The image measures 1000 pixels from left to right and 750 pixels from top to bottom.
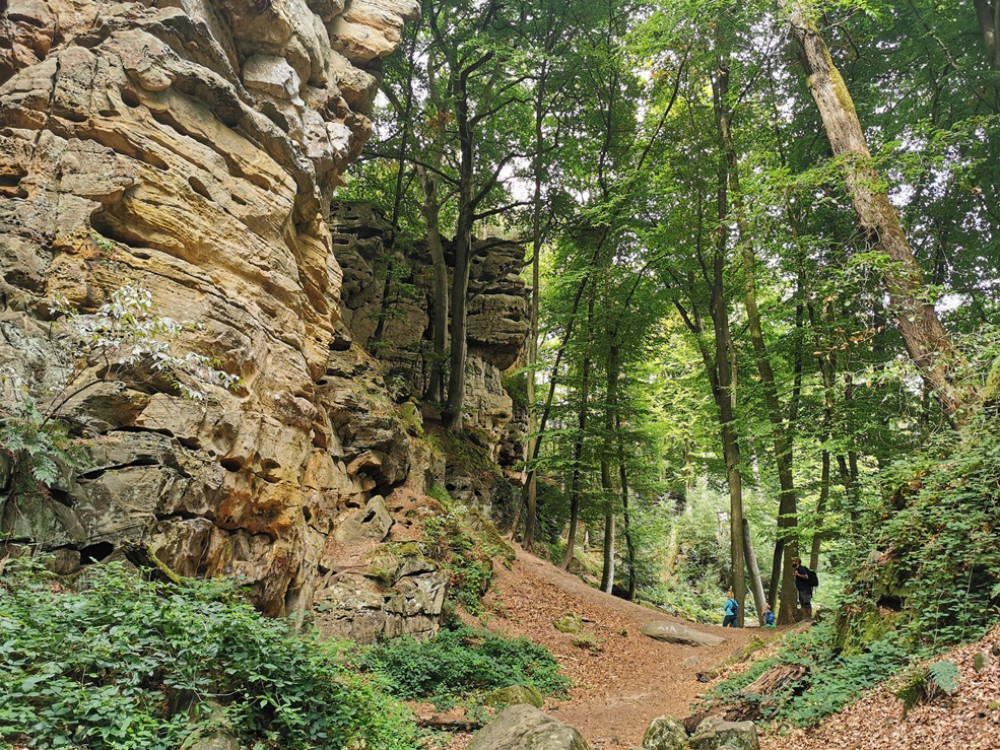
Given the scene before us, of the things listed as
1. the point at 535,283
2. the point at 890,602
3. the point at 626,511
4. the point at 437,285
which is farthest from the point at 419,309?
the point at 890,602

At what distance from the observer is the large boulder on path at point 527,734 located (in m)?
5.66

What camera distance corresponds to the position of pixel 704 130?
1731cm

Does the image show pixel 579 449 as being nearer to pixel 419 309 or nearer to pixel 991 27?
pixel 419 309

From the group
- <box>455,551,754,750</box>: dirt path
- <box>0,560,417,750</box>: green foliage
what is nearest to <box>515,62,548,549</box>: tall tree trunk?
<box>455,551,754,750</box>: dirt path

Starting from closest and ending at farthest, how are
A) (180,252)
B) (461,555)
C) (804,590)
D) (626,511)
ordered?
1. (180,252)
2. (804,590)
3. (461,555)
4. (626,511)

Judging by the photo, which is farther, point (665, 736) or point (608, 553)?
point (608, 553)

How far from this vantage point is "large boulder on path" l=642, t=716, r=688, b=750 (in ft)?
22.0

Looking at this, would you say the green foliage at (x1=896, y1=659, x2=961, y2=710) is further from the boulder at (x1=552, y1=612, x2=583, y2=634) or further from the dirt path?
the boulder at (x1=552, y1=612, x2=583, y2=634)

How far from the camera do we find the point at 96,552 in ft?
19.1

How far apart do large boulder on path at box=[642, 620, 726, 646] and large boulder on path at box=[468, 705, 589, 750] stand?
354 inches

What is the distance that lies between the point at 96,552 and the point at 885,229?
38.3 feet

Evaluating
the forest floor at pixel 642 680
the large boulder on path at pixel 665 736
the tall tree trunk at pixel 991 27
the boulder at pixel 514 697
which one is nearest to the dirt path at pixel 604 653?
the forest floor at pixel 642 680

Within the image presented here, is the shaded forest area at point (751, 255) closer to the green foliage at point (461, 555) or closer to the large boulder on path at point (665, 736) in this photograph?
the large boulder on path at point (665, 736)

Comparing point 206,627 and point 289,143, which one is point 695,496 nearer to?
point 289,143
